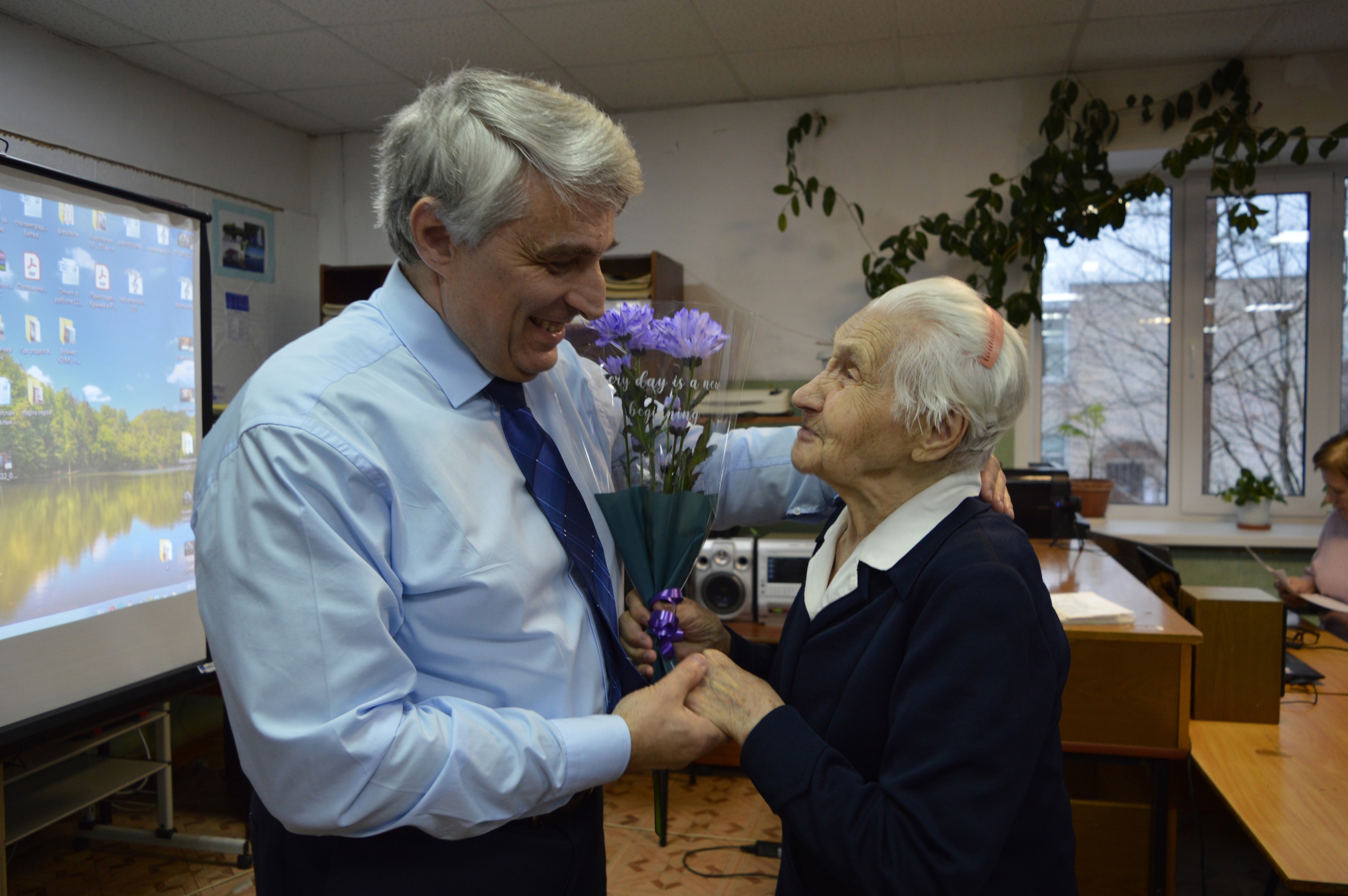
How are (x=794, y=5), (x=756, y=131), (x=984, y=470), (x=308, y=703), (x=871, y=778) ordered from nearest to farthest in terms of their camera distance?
(x=308, y=703), (x=871, y=778), (x=984, y=470), (x=794, y=5), (x=756, y=131)

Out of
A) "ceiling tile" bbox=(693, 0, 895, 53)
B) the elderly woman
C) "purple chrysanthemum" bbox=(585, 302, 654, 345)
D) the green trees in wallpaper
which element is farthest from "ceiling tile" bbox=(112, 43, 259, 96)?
the elderly woman

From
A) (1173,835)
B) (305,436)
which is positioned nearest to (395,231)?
(305,436)

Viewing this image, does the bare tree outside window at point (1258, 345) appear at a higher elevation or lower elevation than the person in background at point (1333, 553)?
higher

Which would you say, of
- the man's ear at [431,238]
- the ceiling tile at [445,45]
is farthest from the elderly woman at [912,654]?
A: the ceiling tile at [445,45]

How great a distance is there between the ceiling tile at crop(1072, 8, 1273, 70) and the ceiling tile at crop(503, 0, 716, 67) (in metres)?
1.59

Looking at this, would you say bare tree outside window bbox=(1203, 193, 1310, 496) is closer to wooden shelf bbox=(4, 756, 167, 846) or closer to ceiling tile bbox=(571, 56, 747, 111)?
ceiling tile bbox=(571, 56, 747, 111)

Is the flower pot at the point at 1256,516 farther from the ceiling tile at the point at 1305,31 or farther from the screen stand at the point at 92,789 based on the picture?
the screen stand at the point at 92,789

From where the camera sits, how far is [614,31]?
3.49 m

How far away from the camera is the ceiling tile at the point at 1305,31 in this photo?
133 inches

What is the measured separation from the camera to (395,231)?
114cm

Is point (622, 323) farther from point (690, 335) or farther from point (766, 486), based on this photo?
point (766, 486)

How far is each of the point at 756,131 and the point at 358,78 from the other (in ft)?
6.19

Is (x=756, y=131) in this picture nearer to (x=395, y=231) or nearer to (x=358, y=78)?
(x=358, y=78)

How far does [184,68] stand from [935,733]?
4185mm
